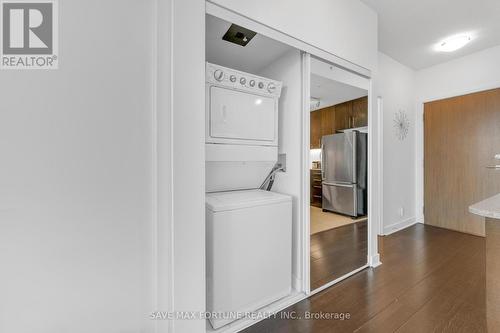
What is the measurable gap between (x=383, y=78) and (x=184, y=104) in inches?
125

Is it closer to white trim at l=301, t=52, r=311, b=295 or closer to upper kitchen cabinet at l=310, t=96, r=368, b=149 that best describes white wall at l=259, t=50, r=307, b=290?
white trim at l=301, t=52, r=311, b=295

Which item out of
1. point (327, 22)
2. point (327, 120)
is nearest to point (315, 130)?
point (327, 120)

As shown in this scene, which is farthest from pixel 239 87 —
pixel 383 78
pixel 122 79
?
pixel 383 78

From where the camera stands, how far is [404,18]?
2.41m

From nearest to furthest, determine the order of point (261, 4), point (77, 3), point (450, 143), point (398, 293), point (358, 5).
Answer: point (77, 3)
point (261, 4)
point (398, 293)
point (358, 5)
point (450, 143)

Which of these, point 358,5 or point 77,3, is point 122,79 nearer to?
point 77,3

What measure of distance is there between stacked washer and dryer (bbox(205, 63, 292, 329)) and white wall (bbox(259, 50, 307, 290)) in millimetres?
118

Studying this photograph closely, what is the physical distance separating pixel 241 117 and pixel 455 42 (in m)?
3.15

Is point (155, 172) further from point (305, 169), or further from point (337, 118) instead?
point (337, 118)

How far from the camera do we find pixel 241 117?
5.35ft

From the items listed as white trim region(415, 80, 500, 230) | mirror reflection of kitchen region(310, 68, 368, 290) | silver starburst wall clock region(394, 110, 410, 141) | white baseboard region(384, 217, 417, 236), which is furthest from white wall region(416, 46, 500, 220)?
mirror reflection of kitchen region(310, 68, 368, 290)

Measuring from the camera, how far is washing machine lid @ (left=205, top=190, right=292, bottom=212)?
55.2 inches

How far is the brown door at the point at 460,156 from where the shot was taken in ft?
9.86

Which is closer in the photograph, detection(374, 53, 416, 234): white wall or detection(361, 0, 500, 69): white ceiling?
detection(361, 0, 500, 69): white ceiling
